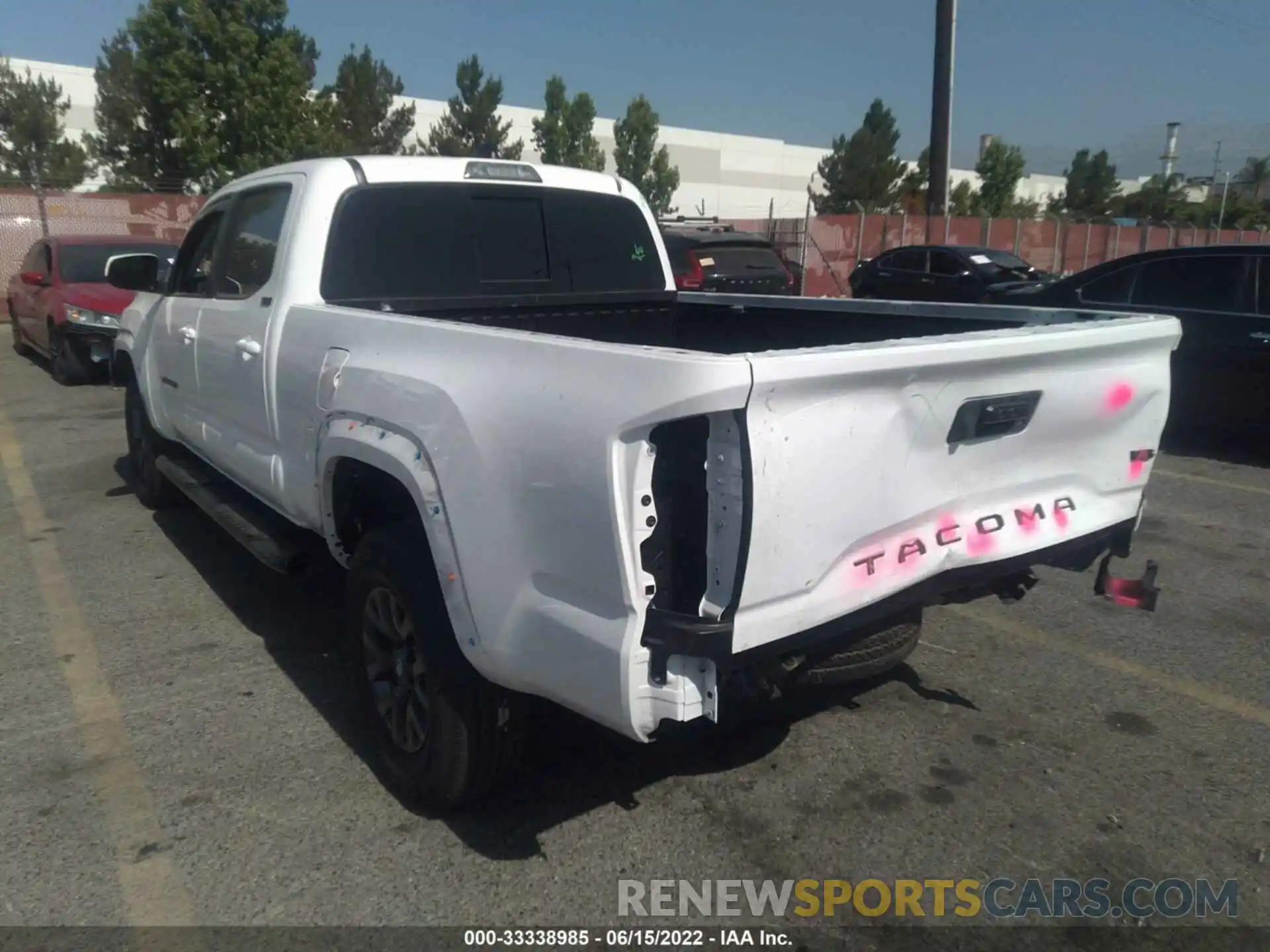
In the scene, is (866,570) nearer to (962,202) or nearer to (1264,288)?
(1264,288)

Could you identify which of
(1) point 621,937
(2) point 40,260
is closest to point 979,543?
(1) point 621,937

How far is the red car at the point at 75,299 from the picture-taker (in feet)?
36.5

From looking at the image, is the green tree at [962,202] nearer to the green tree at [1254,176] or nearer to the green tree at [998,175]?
the green tree at [998,175]

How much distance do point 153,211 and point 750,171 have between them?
5768 centimetres

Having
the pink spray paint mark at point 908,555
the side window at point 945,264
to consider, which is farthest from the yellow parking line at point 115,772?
the side window at point 945,264

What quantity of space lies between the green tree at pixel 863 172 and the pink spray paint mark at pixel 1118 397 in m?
49.7

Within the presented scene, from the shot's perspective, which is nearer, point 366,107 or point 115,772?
point 115,772

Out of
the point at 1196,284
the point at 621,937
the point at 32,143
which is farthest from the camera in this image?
the point at 32,143

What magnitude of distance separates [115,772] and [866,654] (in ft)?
8.29

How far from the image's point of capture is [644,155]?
60062 mm

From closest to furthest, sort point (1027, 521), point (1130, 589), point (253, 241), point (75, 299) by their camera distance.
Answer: point (1027, 521) → point (1130, 589) → point (253, 241) → point (75, 299)

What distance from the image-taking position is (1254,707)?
149 inches

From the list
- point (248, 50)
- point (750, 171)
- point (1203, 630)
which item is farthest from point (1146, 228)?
point (750, 171)

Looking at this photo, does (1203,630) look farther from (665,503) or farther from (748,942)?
(665,503)
